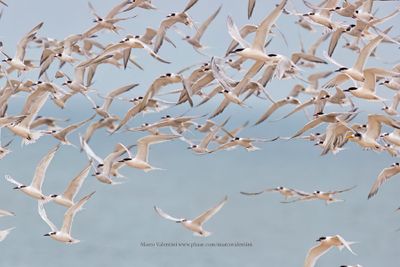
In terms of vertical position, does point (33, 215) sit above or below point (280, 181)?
above

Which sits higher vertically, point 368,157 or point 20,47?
point 20,47

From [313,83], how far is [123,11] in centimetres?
297

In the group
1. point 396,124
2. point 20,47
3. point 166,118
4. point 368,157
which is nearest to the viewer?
point 396,124

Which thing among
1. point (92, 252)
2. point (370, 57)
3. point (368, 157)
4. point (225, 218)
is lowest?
point (368, 157)

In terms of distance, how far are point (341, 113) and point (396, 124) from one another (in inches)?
38.0

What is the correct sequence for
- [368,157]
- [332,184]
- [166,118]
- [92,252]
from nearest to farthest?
[166,118], [92,252], [332,184], [368,157]

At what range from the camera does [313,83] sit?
14.0 metres

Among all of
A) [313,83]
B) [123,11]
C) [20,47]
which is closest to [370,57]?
[313,83]

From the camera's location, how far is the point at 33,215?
32.1m

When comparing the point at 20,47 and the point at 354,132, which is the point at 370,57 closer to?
the point at 354,132

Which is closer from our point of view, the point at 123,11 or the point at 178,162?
the point at 123,11

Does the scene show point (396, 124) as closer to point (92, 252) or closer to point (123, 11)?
point (123, 11)

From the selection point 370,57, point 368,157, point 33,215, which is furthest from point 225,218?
point 368,157

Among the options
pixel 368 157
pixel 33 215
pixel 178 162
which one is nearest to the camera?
pixel 33 215
